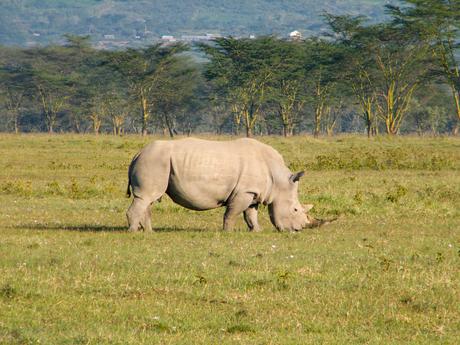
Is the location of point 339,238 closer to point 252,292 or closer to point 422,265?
point 422,265

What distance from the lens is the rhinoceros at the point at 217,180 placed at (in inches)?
641

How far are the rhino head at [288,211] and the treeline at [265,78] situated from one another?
4384 centimetres

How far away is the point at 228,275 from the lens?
11867mm

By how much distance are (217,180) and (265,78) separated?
177 ft

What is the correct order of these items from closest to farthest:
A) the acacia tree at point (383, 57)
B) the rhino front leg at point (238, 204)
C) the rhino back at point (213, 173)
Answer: the rhino back at point (213, 173) → the rhino front leg at point (238, 204) → the acacia tree at point (383, 57)

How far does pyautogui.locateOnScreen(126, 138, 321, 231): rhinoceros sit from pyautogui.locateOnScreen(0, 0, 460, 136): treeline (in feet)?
144

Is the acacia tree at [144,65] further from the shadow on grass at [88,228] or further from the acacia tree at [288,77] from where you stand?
the shadow on grass at [88,228]

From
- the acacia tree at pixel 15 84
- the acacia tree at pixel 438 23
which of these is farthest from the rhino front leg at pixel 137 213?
the acacia tree at pixel 15 84

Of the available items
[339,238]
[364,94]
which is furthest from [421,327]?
[364,94]

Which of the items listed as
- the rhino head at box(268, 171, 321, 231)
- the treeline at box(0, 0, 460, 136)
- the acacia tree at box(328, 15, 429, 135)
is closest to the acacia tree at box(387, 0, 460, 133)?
the treeline at box(0, 0, 460, 136)

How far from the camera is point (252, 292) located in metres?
10.9

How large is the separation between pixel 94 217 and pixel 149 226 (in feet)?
10.2

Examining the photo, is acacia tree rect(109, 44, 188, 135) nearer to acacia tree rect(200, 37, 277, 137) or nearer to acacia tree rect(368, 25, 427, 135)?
acacia tree rect(200, 37, 277, 137)

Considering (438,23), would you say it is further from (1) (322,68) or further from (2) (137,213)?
(2) (137,213)
